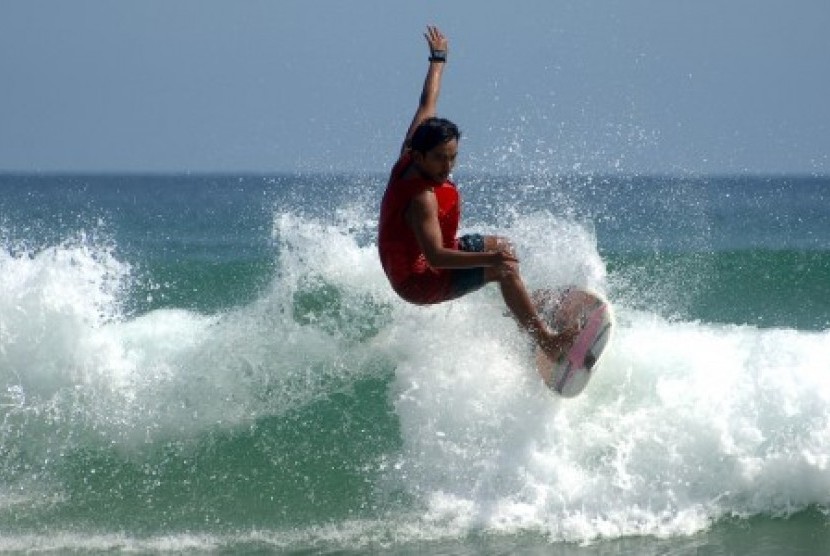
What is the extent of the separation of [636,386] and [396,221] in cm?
217

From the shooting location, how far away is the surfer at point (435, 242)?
7.46m

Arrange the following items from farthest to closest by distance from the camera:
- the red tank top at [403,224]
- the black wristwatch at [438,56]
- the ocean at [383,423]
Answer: the black wristwatch at [438,56]
the ocean at [383,423]
the red tank top at [403,224]

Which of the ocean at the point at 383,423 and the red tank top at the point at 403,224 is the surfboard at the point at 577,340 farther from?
the red tank top at the point at 403,224

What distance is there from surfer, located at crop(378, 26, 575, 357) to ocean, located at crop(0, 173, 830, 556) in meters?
0.69

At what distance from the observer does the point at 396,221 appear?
25.2 ft

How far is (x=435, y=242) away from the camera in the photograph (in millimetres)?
7457

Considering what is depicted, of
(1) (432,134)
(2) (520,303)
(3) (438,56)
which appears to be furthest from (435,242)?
(3) (438,56)

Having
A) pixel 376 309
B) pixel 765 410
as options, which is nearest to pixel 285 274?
pixel 376 309

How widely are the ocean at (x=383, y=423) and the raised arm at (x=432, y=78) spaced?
4.18 feet

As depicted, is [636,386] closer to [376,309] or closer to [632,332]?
[632,332]

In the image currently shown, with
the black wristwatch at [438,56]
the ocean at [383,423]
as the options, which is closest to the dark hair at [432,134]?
the black wristwatch at [438,56]

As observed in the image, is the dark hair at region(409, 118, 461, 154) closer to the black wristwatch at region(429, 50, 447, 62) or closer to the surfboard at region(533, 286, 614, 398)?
the black wristwatch at region(429, 50, 447, 62)

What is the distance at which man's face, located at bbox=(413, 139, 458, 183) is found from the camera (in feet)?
24.4

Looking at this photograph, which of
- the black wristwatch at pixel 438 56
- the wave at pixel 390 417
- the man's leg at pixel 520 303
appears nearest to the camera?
the man's leg at pixel 520 303
